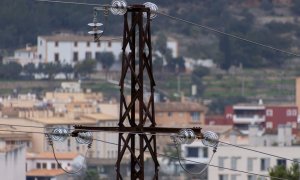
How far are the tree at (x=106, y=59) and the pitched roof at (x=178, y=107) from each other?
10974mm

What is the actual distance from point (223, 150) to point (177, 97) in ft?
111

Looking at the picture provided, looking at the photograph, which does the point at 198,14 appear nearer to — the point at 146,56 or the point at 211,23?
the point at 211,23

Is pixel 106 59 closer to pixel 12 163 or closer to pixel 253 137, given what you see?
pixel 253 137

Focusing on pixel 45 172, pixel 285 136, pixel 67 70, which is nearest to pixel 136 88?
pixel 45 172

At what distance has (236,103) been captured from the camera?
80.6 metres

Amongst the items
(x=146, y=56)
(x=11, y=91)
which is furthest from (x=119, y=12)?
(x=11, y=91)

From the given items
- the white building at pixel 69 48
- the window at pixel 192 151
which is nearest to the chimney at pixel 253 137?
the window at pixel 192 151

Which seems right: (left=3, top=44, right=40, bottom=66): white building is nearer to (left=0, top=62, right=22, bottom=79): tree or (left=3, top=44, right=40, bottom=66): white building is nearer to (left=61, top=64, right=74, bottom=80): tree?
(left=61, top=64, right=74, bottom=80): tree

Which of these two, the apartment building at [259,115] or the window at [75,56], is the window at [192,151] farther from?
the window at [75,56]

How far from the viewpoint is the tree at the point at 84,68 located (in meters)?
89.9

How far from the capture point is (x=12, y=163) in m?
44.7

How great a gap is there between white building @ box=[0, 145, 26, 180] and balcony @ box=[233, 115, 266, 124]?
84.2 feet

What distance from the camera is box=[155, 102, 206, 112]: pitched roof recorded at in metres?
78.1

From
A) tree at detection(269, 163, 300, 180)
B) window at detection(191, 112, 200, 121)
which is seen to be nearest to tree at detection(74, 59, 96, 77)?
window at detection(191, 112, 200, 121)
